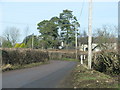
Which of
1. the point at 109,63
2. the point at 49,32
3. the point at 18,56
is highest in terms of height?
the point at 49,32

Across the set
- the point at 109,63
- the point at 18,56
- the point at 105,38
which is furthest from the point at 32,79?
the point at 105,38

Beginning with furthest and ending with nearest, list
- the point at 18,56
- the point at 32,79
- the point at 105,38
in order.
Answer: the point at 105,38
the point at 18,56
the point at 32,79

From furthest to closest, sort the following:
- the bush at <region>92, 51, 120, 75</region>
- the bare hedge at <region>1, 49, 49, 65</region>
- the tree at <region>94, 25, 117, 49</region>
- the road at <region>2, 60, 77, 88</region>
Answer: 1. the tree at <region>94, 25, 117, 49</region>
2. the bare hedge at <region>1, 49, 49, 65</region>
3. the bush at <region>92, 51, 120, 75</region>
4. the road at <region>2, 60, 77, 88</region>

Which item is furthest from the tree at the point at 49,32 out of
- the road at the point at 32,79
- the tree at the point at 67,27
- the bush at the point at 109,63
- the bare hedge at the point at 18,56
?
the road at the point at 32,79

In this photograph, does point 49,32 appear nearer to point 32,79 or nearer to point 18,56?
point 18,56

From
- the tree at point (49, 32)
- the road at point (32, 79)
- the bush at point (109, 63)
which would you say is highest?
the tree at point (49, 32)

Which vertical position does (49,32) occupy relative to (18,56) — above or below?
above

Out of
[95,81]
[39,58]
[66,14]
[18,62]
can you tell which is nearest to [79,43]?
[66,14]

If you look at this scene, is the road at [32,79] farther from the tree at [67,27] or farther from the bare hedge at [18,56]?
the tree at [67,27]

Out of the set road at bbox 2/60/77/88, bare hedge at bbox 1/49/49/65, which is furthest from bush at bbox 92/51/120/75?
bare hedge at bbox 1/49/49/65

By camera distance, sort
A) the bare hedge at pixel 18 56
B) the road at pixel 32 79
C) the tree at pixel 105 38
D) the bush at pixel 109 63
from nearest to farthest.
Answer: the road at pixel 32 79
the bush at pixel 109 63
the bare hedge at pixel 18 56
the tree at pixel 105 38

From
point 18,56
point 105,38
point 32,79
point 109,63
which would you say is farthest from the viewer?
point 105,38

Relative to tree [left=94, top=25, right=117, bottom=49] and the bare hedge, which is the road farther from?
tree [left=94, top=25, right=117, bottom=49]

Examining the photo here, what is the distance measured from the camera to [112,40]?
5891 cm
